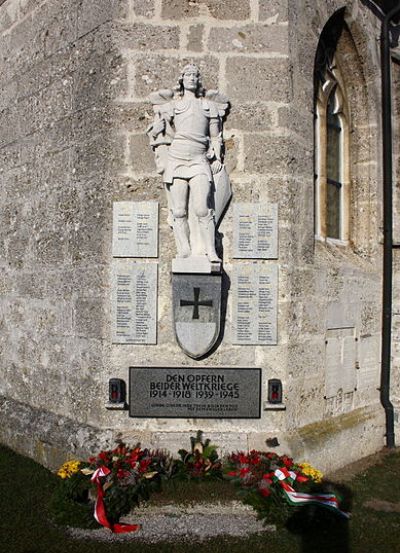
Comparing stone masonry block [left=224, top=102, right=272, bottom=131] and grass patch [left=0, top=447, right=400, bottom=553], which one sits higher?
stone masonry block [left=224, top=102, right=272, bottom=131]

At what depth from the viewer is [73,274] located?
5945mm

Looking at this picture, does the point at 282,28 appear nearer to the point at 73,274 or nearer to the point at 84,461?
the point at 73,274

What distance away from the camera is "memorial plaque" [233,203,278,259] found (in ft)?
18.3

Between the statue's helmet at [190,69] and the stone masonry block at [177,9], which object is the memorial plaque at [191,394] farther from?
the stone masonry block at [177,9]

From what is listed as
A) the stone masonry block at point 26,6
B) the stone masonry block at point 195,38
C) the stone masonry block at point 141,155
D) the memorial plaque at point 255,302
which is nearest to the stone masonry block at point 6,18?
the stone masonry block at point 26,6

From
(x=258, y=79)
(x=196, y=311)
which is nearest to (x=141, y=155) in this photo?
(x=258, y=79)

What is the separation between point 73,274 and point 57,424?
1.57 m

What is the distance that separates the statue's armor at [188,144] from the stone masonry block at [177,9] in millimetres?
910

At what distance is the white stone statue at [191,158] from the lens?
535cm

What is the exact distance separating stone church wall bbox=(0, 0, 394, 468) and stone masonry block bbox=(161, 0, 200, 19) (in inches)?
0.5

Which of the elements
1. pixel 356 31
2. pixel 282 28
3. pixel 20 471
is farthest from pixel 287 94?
pixel 20 471

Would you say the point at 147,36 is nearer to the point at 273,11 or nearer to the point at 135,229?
the point at 273,11

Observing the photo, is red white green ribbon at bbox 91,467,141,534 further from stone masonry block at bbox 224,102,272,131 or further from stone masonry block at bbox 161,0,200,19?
stone masonry block at bbox 161,0,200,19

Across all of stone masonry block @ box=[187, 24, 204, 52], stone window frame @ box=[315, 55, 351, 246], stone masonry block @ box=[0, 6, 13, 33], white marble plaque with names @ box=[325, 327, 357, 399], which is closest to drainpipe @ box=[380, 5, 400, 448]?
stone window frame @ box=[315, 55, 351, 246]
